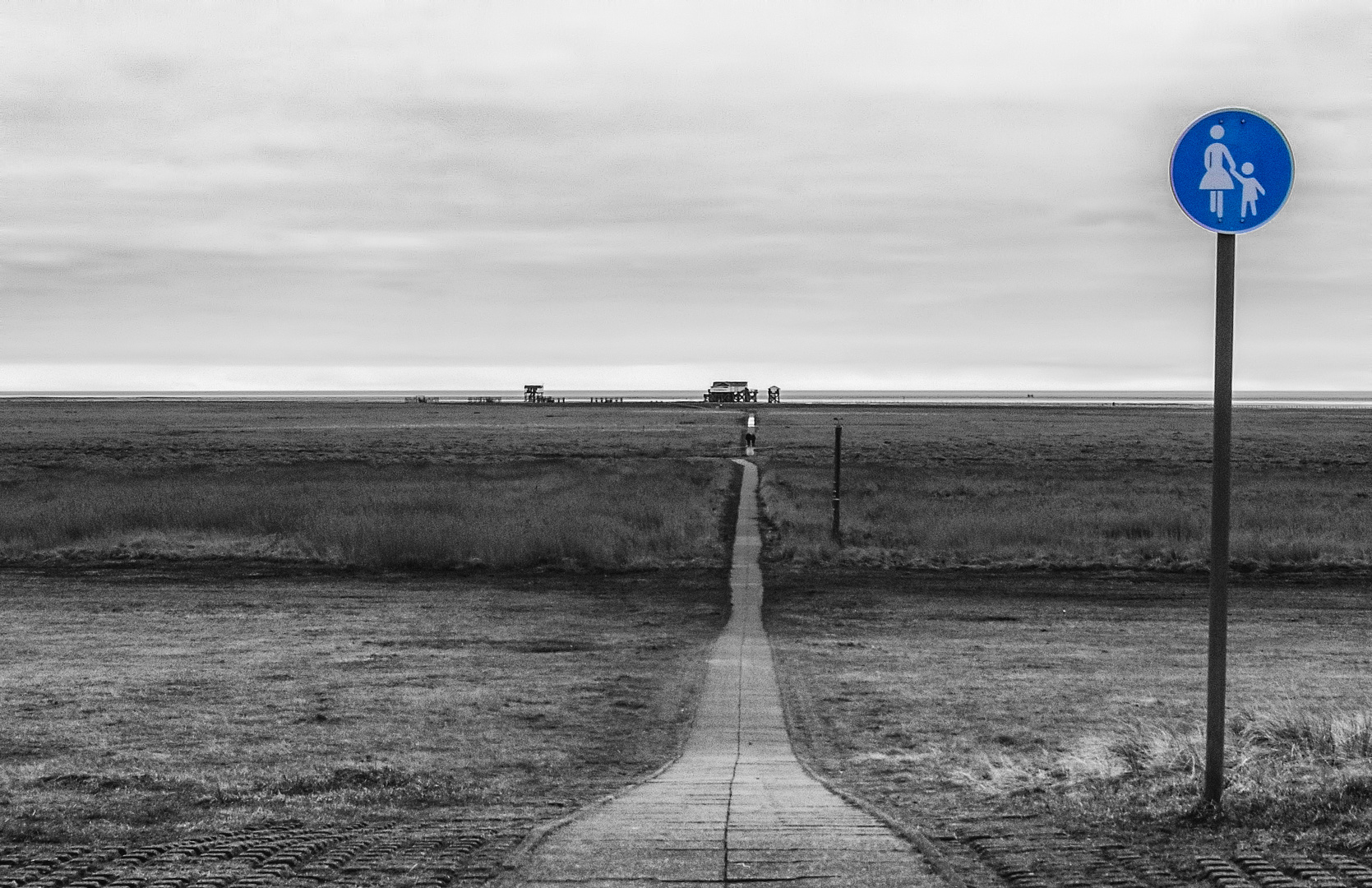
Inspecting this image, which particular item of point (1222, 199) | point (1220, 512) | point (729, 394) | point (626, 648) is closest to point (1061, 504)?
point (626, 648)

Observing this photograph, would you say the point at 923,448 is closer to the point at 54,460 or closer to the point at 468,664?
the point at 54,460

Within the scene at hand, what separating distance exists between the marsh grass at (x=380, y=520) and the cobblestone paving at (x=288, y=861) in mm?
15590

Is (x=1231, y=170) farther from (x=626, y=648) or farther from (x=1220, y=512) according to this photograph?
(x=626, y=648)

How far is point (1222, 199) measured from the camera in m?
5.70

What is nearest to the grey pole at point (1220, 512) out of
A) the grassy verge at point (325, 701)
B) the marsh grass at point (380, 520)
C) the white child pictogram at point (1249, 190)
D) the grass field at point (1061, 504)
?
the white child pictogram at point (1249, 190)

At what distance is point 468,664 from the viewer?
40.4 feet

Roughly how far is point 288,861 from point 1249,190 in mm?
5077

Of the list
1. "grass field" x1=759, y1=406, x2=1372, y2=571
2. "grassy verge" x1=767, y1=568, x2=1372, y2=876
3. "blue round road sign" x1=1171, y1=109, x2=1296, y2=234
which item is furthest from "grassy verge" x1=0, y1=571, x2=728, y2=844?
"grass field" x1=759, y1=406, x2=1372, y2=571

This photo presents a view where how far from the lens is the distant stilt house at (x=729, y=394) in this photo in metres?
150

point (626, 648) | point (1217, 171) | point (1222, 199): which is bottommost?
point (626, 648)

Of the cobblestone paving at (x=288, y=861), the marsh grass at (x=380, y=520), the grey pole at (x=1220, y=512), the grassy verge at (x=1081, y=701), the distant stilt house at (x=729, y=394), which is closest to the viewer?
the cobblestone paving at (x=288, y=861)

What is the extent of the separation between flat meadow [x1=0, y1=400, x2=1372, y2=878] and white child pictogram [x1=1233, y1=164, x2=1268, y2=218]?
108 inches

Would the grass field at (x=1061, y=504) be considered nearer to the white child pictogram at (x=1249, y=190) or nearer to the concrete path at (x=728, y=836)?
the concrete path at (x=728, y=836)

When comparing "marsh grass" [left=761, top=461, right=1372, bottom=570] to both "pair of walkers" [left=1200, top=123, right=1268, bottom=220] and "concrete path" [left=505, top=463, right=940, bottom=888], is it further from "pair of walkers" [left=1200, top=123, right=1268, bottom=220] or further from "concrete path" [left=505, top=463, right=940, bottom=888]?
"pair of walkers" [left=1200, top=123, right=1268, bottom=220]
